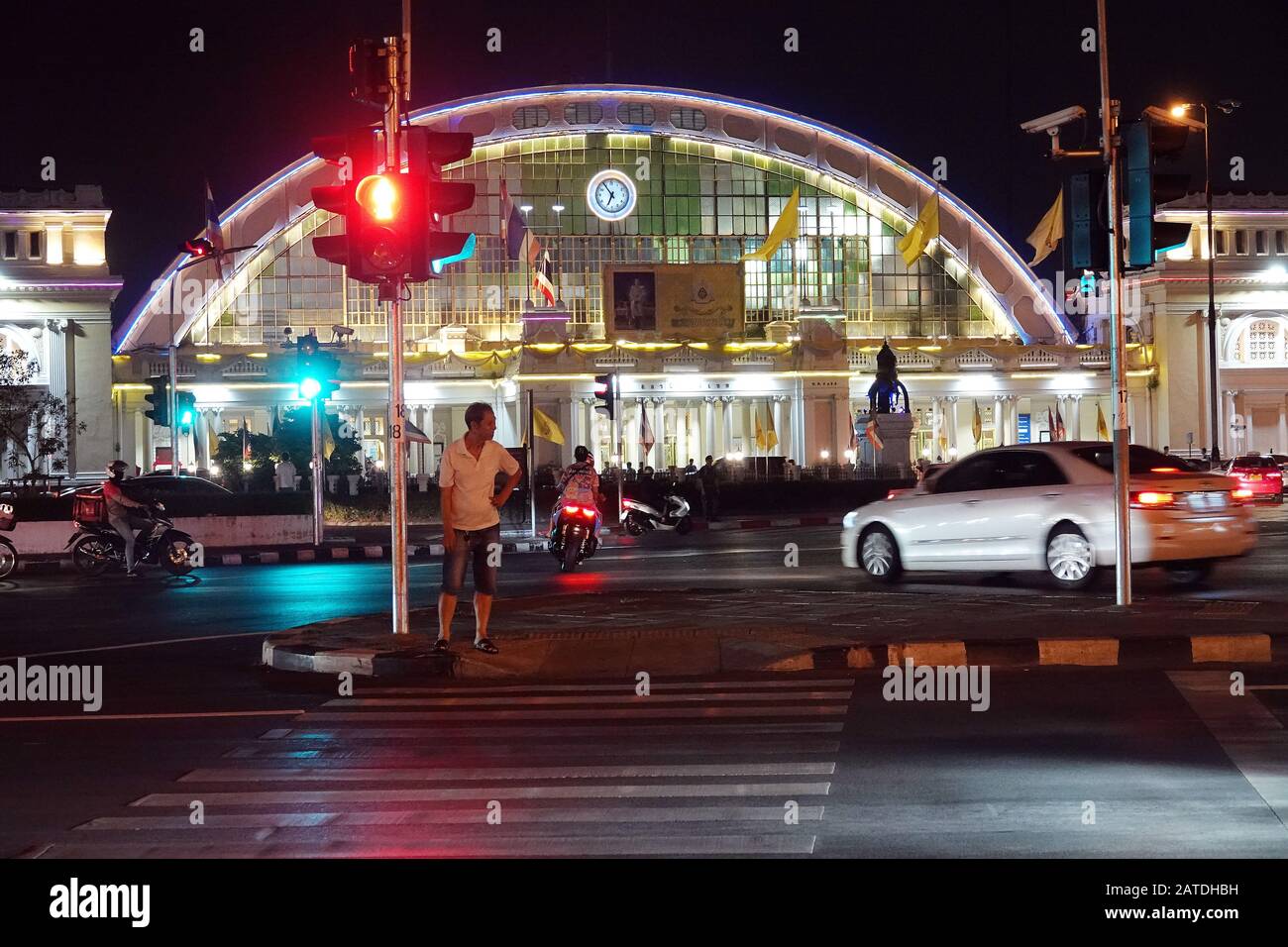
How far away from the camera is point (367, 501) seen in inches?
1716

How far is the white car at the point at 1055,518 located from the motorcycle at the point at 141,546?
11393mm

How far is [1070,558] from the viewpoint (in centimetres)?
1816

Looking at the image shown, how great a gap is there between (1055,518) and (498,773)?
1081cm

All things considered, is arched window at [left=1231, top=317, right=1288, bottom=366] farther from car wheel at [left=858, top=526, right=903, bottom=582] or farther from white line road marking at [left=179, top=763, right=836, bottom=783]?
white line road marking at [left=179, top=763, right=836, bottom=783]

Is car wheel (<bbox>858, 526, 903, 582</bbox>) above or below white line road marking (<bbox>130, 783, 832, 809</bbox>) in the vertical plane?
above

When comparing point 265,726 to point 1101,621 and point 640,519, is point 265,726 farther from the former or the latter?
point 640,519

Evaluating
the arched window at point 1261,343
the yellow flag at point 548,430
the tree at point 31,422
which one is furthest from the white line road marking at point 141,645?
the arched window at point 1261,343

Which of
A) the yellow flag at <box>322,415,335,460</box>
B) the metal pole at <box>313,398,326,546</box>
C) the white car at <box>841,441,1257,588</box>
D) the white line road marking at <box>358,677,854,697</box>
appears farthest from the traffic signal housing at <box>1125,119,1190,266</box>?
the yellow flag at <box>322,415,335,460</box>

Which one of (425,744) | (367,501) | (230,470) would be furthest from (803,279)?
(425,744)

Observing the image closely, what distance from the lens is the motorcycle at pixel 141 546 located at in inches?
1021

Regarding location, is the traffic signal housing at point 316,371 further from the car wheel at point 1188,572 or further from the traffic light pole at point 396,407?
the traffic light pole at point 396,407

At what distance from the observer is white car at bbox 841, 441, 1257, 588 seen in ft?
58.3

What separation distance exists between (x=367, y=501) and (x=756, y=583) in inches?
978

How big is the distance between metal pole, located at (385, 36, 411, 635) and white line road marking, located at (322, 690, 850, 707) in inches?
99.4
